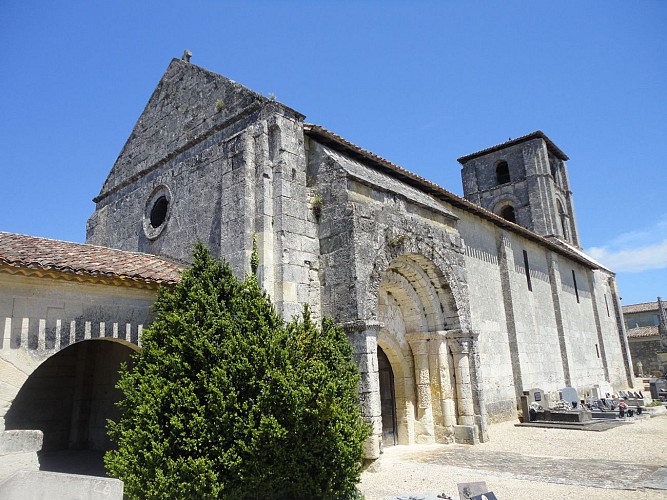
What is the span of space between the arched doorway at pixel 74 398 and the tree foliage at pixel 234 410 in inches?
175

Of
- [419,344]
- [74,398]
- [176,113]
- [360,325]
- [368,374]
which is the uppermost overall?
[176,113]

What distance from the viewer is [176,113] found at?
10.8 meters

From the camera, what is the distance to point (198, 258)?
674cm

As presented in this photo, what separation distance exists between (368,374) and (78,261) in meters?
4.64

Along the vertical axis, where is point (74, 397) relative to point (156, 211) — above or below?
below

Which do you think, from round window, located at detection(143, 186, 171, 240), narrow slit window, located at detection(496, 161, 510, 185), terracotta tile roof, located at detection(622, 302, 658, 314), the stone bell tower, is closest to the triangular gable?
round window, located at detection(143, 186, 171, 240)

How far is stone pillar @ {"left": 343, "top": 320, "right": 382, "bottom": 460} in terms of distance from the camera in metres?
7.34

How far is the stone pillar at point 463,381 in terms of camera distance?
9.77 metres

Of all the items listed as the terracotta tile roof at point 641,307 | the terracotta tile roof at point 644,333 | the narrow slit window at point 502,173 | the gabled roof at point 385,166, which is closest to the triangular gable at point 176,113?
the gabled roof at point 385,166

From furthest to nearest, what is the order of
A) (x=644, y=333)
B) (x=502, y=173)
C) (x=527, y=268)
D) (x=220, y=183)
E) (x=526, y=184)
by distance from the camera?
(x=644, y=333)
(x=502, y=173)
(x=526, y=184)
(x=527, y=268)
(x=220, y=183)

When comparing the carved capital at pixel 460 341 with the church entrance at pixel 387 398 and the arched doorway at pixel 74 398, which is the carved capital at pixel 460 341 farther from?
the arched doorway at pixel 74 398

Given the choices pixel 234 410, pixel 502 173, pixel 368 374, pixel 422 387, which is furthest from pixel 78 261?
pixel 502 173

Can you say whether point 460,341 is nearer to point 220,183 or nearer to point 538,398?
point 538,398

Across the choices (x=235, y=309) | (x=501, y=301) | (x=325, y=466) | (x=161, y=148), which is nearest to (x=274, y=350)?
(x=235, y=309)
